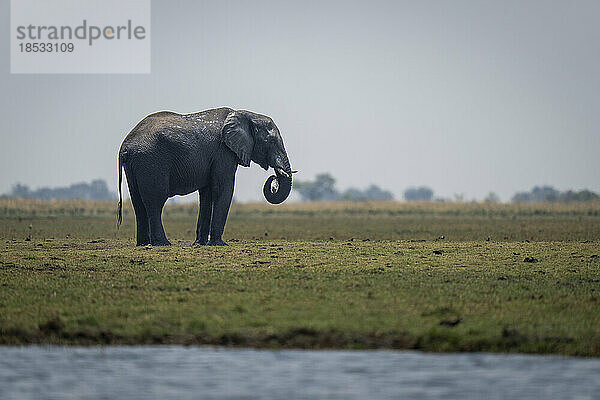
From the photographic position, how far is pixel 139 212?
30547mm

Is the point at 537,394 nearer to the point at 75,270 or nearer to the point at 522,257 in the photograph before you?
the point at 75,270

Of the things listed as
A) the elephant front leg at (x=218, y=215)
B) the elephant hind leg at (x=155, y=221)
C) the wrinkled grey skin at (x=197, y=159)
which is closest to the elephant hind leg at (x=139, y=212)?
the wrinkled grey skin at (x=197, y=159)

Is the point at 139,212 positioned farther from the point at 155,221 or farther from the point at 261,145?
the point at 261,145

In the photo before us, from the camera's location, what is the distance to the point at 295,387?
41.0 feet

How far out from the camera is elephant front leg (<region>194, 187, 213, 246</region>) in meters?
31.4

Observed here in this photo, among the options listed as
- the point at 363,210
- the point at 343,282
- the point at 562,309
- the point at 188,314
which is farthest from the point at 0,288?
the point at 363,210

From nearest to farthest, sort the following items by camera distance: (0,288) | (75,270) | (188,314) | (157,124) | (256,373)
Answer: (256,373)
(188,314)
(0,288)
(75,270)
(157,124)

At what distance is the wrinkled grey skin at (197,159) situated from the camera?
29.4 metres

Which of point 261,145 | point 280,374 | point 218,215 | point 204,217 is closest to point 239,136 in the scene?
point 261,145

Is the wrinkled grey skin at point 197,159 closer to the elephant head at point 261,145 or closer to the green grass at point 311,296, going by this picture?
the elephant head at point 261,145

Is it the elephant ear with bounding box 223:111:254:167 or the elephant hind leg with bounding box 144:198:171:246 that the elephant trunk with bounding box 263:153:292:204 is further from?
the elephant hind leg with bounding box 144:198:171:246

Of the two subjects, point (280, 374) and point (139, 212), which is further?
point (139, 212)

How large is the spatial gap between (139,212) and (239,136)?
3.44m

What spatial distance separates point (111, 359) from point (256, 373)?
2.02 metres
